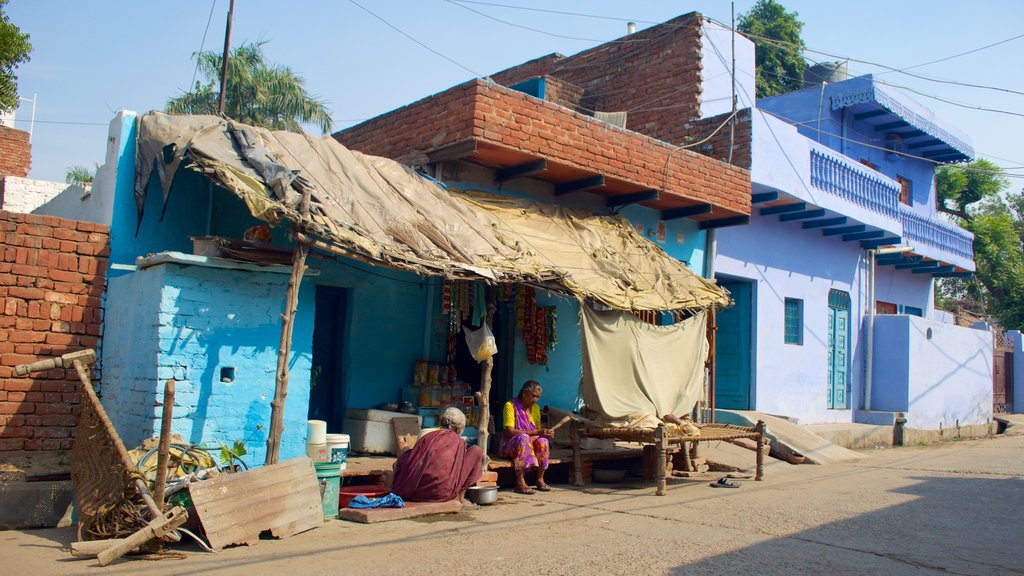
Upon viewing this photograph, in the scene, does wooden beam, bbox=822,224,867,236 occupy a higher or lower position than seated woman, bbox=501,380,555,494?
higher

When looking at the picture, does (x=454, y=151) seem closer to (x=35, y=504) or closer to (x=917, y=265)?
(x=35, y=504)

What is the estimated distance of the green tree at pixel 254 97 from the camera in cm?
2123

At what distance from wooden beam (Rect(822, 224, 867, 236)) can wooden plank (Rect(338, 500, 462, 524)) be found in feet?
39.4

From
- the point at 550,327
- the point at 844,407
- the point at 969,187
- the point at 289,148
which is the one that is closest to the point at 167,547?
the point at 289,148

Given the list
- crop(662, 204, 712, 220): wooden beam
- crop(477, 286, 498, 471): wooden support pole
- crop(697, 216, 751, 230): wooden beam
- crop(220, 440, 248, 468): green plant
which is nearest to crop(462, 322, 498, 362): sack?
crop(477, 286, 498, 471): wooden support pole

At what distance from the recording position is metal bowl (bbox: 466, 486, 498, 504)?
8.27 metres

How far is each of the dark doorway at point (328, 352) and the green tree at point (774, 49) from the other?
2240cm

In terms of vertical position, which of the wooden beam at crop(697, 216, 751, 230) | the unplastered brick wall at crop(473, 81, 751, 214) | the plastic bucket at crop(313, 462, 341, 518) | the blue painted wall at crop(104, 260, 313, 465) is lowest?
the plastic bucket at crop(313, 462, 341, 518)

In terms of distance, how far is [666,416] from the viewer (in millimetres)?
10219

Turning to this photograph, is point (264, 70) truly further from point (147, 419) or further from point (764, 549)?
point (764, 549)

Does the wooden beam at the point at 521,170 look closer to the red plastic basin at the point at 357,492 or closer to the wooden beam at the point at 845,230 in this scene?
the red plastic basin at the point at 357,492

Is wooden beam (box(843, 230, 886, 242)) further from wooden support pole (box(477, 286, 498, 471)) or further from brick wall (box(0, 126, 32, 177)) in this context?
brick wall (box(0, 126, 32, 177))

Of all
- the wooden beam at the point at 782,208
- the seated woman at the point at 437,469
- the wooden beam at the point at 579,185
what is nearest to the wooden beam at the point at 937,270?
the wooden beam at the point at 782,208

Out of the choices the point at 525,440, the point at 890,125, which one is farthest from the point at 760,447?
the point at 890,125
